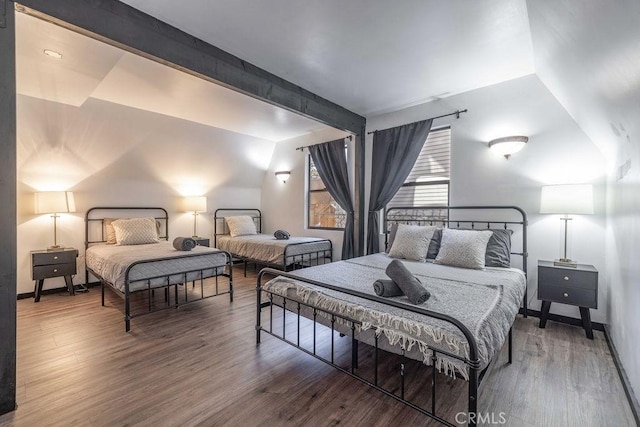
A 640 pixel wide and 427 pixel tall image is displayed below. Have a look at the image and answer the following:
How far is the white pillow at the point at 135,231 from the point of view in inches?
163

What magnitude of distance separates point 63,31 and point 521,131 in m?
4.34

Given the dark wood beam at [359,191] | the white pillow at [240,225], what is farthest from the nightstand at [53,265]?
the dark wood beam at [359,191]

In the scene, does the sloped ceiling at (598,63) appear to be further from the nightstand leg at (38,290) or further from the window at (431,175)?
the nightstand leg at (38,290)

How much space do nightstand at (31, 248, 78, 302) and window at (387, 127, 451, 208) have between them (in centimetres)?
466

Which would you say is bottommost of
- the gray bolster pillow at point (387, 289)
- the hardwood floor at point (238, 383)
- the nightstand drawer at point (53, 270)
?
the hardwood floor at point (238, 383)

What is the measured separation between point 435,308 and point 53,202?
15.2ft

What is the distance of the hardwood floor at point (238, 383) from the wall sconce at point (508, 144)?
1.89 metres

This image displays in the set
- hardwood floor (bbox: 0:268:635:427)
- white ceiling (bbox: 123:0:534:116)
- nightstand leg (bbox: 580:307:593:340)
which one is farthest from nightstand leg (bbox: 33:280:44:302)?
nightstand leg (bbox: 580:307:593:340)

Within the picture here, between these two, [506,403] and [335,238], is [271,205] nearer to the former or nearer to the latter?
[335,238]

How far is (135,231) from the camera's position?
167 inches

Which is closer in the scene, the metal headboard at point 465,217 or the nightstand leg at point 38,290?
the metal headboard at point 465,217

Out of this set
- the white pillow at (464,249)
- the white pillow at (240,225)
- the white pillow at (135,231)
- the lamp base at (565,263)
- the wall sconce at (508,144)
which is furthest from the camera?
the white pillow at (240,225)

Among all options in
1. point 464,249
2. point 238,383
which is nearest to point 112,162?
point 238,383

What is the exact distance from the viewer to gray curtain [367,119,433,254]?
3.92 m
